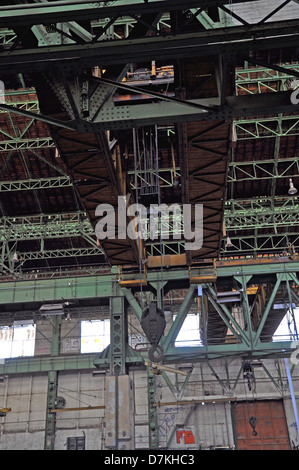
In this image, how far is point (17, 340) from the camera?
100 feet

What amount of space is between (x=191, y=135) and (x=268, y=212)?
16.7 m

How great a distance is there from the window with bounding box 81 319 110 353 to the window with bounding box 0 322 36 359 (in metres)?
3.56

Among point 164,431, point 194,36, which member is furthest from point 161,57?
point 164,431

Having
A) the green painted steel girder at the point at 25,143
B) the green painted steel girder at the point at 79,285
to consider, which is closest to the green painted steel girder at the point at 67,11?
the green painted steel girder at the point at 79,285

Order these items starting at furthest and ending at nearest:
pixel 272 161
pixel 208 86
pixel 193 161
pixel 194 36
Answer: pixel 272 161 → pixel 193 161 → pixel 208 86 → pixel 194 36

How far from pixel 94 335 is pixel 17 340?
5.27 metres

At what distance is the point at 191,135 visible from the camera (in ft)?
32.0

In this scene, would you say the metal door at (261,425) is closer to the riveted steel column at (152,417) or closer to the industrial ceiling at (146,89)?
the riveted steel column at (152,417)

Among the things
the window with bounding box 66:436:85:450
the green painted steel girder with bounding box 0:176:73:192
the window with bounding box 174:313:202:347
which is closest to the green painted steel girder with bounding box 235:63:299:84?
the green painted steel girder with bounding box 0:176:73:192

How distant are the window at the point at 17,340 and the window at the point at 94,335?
3555mm

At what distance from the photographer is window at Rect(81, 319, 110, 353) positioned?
99.0ft

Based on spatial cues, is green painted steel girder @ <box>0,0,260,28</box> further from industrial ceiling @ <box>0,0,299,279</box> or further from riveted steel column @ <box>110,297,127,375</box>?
riveted steel column @ <box>110,297,127,375</box>

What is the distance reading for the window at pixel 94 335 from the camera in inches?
1188

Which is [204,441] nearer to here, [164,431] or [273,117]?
[164,431]
